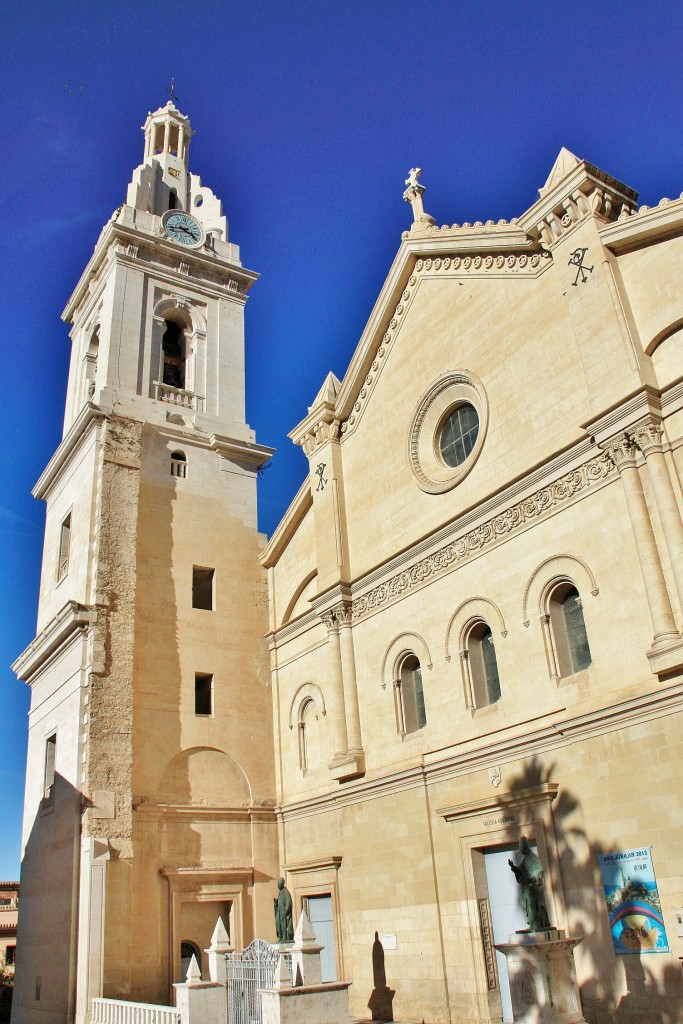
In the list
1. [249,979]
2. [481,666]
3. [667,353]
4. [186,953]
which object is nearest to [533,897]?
[481,666]

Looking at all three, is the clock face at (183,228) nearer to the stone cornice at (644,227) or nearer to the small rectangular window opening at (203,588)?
the small rectangular window opening at (203,588)

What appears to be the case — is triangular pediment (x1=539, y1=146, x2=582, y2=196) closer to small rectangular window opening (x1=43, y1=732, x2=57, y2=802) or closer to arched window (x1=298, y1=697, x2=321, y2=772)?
arched window (x1=298, y1=697, x2=321, y2=772)

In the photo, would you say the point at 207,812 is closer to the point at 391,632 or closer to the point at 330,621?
the point at 330,621

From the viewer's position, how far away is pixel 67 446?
26734 mm

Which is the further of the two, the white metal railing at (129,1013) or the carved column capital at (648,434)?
the white metal railing at (129,1013)

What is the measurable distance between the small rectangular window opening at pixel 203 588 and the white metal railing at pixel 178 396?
5.44 meters

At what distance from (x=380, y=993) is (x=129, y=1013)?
4.98m

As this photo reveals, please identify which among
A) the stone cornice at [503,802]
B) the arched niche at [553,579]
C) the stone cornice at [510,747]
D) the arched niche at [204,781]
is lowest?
the stone cornice at [503,802]

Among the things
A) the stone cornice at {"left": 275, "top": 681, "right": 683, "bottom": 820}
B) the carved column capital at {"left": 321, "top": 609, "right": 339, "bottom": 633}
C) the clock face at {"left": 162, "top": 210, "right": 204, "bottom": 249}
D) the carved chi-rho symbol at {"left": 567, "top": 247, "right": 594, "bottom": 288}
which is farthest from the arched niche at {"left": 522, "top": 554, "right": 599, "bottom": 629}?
the clock face at {"left": 162, "top": 210, "right": 204, "bottom": 249}

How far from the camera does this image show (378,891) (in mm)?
18734

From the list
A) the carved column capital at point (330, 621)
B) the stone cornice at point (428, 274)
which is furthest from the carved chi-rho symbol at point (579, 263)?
the carved column capital at point (330, 621)

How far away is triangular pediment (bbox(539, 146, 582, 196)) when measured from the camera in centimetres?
1720

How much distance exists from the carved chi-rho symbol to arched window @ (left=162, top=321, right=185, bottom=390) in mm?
15340

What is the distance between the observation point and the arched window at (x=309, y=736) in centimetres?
2281
